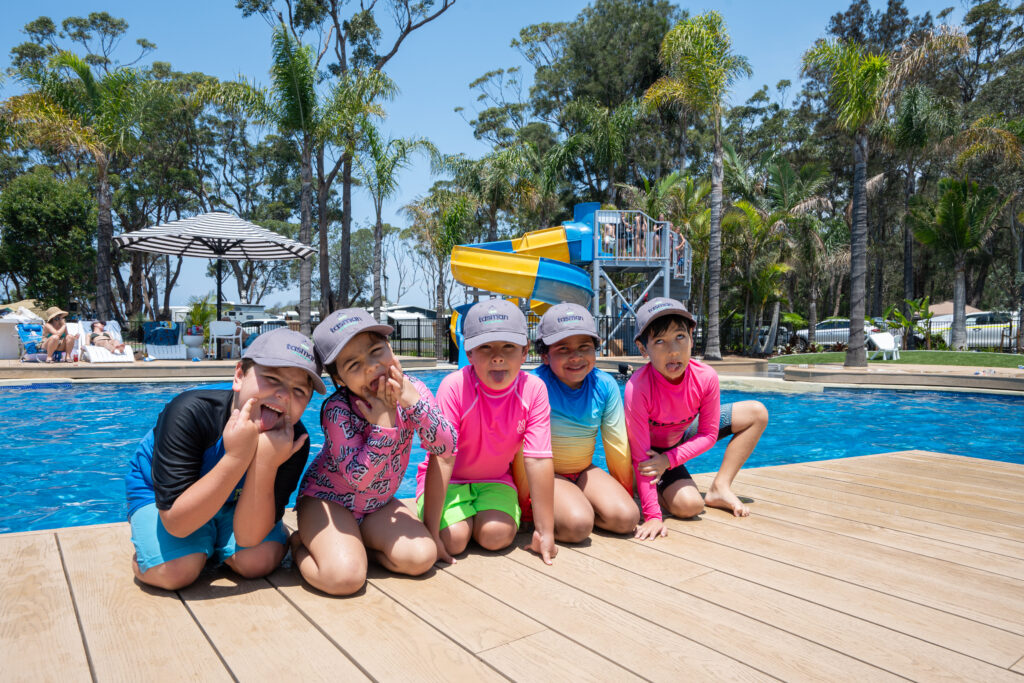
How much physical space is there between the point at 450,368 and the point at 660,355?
12.8 metres

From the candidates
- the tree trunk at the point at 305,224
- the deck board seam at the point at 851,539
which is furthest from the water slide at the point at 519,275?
the deck board seam at the point at 851,539

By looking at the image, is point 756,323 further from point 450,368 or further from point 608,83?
point 608,83

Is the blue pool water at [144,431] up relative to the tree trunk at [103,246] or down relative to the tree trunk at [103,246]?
down

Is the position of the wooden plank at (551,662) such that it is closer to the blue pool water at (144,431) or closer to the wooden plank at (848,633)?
the wooden plank at (848,633)

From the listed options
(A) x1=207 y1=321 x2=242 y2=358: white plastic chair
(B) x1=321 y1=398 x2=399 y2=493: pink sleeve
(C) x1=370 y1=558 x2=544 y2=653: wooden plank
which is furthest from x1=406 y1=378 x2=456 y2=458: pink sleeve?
(A) x1=207 y1=321 x2=242 y2=358: white plastic chair

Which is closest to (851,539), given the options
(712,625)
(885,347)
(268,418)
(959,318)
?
(712,625)

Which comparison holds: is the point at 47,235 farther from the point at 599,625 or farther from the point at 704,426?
the point at 599,625

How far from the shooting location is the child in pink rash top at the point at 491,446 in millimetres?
2598

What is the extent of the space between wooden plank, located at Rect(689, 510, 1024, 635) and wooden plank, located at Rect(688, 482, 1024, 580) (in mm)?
76

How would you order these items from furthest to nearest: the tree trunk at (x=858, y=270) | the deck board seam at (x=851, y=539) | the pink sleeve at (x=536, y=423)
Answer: the tree trunk at (x=858, y=270) → the pink sleeve at (x=536, y=423) → the deck board seam at (x=851, y=539)

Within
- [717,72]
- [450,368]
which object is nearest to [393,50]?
[717,72]

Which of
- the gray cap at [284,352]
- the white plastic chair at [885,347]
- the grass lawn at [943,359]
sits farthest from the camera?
the white plastic chair at [885,347]

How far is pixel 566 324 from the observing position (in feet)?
9.49

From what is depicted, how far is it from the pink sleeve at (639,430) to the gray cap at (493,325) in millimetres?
793
